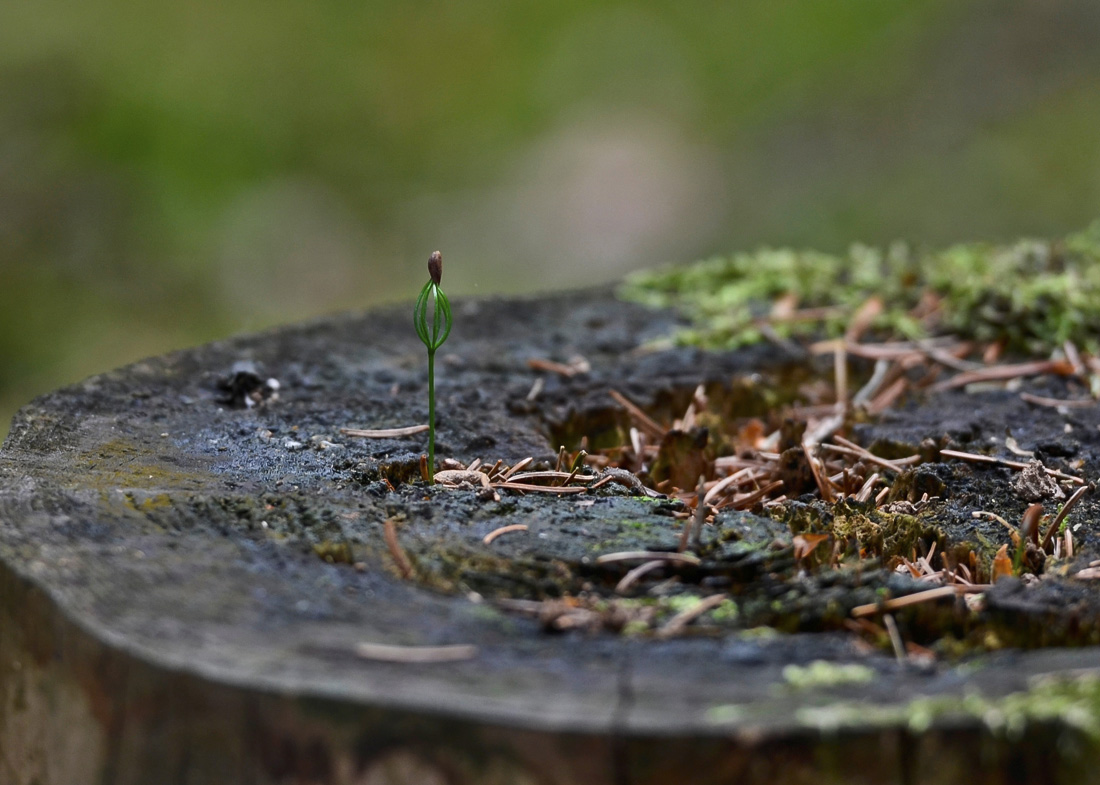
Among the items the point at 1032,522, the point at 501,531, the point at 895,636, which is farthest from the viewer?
the point at 1032,522

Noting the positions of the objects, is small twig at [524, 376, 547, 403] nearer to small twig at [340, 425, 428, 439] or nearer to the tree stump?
the tree stump

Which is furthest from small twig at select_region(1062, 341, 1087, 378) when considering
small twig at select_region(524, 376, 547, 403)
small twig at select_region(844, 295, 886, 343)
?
small twig at select_region(524, 376, 547, 403)

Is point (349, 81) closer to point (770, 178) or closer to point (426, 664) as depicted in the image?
point (770, 178)

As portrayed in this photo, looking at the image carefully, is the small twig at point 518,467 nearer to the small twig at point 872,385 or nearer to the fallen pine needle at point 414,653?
the fallen pine needle at point 414,653

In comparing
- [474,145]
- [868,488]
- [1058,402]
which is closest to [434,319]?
[868,488]

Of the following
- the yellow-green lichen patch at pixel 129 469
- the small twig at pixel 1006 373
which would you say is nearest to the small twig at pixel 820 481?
the small twig at pixel 1006 373

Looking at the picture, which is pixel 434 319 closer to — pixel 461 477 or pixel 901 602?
pixel 461 477

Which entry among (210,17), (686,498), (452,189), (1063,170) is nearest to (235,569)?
(686,498)
